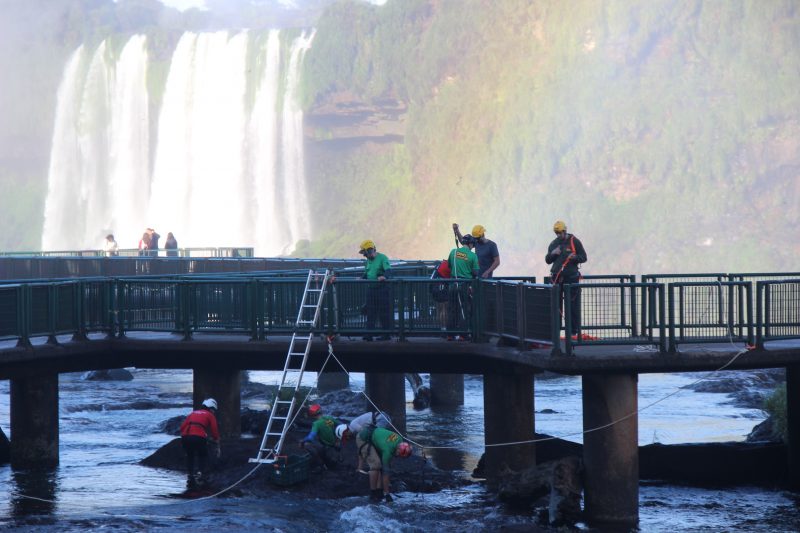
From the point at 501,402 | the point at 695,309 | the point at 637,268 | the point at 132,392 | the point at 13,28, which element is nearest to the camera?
the point at 695,309

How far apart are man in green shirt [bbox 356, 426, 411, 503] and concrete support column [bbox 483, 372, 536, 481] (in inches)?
90.6

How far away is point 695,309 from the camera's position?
2011cm

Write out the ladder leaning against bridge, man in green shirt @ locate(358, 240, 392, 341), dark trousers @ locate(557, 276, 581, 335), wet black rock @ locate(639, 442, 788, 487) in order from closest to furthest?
A: dark trousers @ locate(557, 276, 581, 335) < the ladder leaning against bridge < man in green shirt @ locate(358, 240, 392, 341) < wet black rock @ locate(639, 442, 788, 487)

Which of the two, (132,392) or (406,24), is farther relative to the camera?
(406,24)

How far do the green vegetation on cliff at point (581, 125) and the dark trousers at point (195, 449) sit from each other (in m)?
74.3

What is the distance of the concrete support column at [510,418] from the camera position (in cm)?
2173

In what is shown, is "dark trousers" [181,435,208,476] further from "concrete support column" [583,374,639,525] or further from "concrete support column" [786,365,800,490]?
"concrete support column" [786,365,800,490]

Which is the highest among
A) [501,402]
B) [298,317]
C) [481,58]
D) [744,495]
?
[481,58]

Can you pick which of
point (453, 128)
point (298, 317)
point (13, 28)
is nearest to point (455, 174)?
point (453, 128)

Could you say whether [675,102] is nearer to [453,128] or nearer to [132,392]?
[453,128]

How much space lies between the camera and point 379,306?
22.2 metres

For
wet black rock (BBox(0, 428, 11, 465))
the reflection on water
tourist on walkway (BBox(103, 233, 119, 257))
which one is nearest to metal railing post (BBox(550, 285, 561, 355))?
the reflection on water

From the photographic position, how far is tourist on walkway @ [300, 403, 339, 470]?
2105 centimetres

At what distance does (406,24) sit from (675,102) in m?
24.6
